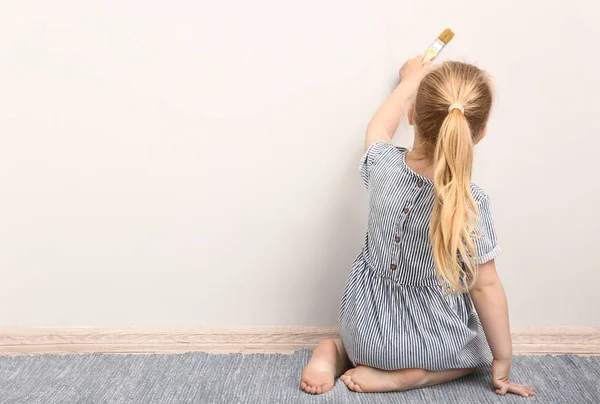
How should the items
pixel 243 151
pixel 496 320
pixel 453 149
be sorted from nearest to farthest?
pixel 453 149 → pixel 496 320 → pixel 243 151

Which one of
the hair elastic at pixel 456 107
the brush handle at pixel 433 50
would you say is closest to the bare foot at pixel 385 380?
the hair elastic at pixel 456 107

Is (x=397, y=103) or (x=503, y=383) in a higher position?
(x=397, y=103)

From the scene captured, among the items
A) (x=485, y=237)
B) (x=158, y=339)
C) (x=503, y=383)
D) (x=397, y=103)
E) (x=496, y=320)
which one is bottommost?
(x=158, y=339)

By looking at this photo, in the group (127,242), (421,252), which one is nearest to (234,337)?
(127,242)

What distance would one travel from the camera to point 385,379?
130 centimetres

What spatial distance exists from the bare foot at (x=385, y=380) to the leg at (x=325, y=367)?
4 cm

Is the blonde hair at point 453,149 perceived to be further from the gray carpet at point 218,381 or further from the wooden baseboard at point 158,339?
the wooden baseboard at point 158,339

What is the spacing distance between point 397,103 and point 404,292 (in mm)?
369

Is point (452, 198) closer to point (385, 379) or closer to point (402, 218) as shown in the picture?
point (402, 218)

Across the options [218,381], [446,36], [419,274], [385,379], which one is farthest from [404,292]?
[446,36]

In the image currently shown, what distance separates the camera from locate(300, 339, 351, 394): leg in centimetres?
129

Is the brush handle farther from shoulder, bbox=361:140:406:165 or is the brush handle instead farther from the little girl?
shoulder, bbox=361:140:406:165

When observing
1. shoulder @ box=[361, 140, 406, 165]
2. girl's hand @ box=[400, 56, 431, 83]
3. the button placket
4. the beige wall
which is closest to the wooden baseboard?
the beige wall

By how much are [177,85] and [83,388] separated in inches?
24.3
